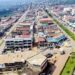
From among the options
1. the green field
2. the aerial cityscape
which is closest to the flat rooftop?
the aerial cityscape

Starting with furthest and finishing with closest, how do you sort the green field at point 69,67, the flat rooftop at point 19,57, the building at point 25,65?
the flat rooftop at point 19,57 < the building at point 25,65 < the green field at point 69,67

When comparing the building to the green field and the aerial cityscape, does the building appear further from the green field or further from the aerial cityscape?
the green field

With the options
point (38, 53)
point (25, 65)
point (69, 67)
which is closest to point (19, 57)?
point (38, 53)

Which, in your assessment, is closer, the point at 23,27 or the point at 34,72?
the point at 34,72

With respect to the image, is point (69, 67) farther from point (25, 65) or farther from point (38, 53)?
point (38, 53)

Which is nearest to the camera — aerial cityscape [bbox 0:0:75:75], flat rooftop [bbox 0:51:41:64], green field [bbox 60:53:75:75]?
green field [bbox 60:53:75:75]

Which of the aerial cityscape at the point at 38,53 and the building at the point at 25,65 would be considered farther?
the aerial cityscape at the point at 38,53

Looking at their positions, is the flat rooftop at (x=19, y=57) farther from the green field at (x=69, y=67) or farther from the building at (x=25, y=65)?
the green field at (x=69, y=67)

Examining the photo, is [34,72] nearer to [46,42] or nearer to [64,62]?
[64,62]

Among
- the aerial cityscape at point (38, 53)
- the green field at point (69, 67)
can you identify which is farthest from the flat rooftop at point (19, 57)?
the green field at point (69, 67)

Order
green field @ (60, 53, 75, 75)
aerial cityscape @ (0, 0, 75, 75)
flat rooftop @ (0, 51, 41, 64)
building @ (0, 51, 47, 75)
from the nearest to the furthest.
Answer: green field @ (60, 53, 75, 75) < building @ (0, 51, 47, 75) < aerial cityscape @ (0, 0, 75, 75) < flat rooftop @ (0, 51, 41, 64)

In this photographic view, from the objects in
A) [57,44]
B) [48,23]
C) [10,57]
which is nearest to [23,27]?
[48,23]
